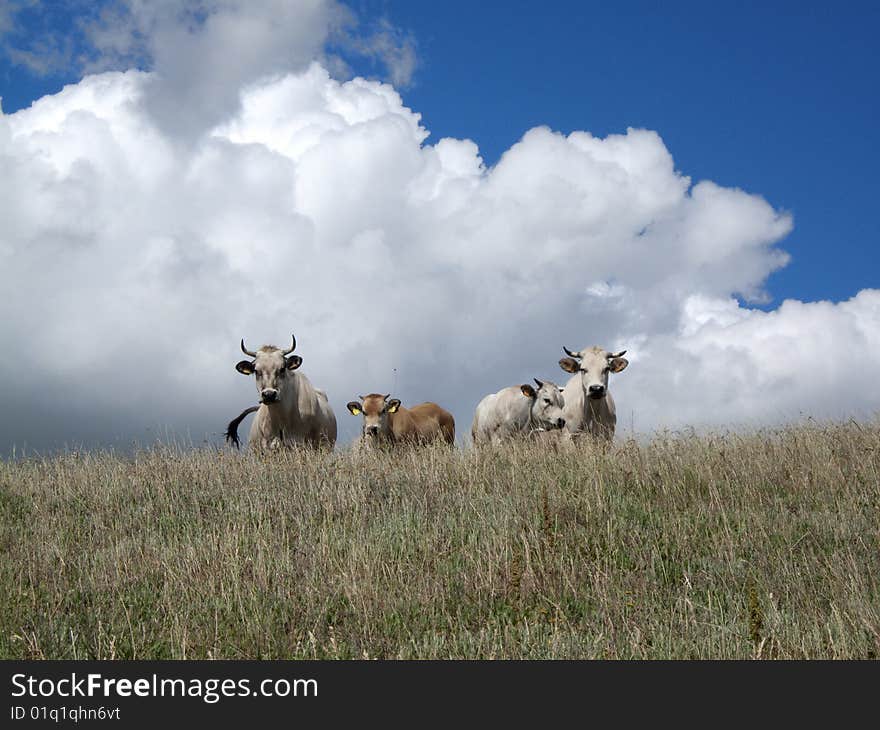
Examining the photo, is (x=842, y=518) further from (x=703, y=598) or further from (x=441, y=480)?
(x=441, y=480)

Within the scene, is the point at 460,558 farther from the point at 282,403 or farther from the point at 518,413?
the point at 518,413

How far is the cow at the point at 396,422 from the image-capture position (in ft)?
56.9

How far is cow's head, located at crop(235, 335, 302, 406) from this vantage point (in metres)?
15.4

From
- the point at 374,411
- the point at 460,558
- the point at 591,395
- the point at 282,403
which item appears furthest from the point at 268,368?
the point at 460,558

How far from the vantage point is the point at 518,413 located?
65.7 ft

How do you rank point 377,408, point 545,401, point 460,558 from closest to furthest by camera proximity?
point 460,558
point 377,408
point 545,401

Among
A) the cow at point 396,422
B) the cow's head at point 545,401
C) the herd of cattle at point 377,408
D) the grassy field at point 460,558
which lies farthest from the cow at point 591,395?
the grassy field at point 460,558

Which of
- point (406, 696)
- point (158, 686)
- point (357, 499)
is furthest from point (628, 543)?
point (158, 686)

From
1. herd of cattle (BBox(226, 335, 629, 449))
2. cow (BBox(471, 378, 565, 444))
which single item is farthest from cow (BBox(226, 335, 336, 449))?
cow (BBox(471, 378, 565, 444))

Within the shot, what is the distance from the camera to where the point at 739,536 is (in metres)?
7.57

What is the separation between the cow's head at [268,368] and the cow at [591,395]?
18.3 ft

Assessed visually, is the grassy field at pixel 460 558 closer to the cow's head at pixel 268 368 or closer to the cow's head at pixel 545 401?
the cow's head at pixel 268 368

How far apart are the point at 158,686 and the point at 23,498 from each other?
6.53m

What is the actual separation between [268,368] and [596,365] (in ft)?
21.0
